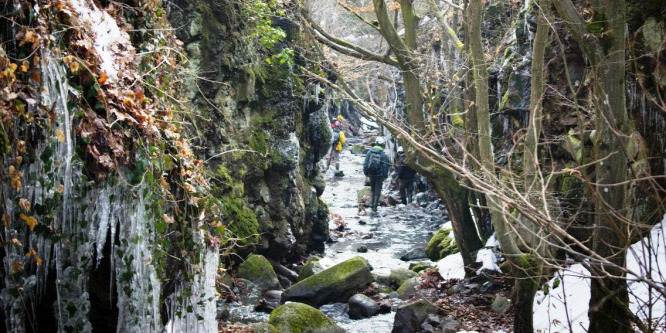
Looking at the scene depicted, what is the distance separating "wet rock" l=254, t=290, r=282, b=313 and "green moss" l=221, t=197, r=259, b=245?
100 centimetres

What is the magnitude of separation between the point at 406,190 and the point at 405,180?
68cm

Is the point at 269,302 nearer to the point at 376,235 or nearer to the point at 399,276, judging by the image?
the point at 399,276

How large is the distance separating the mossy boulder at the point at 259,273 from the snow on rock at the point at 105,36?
683 centimetres

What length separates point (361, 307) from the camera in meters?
9.57

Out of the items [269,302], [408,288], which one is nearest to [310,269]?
[269,302]

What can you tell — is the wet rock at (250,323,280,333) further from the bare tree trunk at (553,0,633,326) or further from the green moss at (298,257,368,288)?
the bare tree trunk at (553,0,633,326)

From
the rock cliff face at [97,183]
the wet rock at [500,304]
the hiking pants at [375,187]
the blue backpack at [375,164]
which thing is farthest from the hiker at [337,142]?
the rock cliff face at [97,183]

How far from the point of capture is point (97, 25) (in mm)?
4141

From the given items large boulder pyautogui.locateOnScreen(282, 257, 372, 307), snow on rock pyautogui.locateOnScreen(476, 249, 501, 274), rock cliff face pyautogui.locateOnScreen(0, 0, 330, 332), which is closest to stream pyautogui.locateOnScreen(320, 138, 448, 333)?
large boulder pyautogui.locateOnScreen(282, 257, 372, 307)

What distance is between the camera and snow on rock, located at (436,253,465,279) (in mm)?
10609

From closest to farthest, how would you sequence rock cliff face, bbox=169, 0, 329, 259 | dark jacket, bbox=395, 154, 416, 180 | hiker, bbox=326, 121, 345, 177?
rock cliff face, bbox=169, 0, 329, 259 < dark jacket, bbox=395, 154, 416, 180 < hiker, bbox=326, 121, 345, 177

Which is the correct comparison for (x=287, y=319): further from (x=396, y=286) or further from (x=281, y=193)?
(x=281, y=193)

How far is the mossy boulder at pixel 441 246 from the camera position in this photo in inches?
515

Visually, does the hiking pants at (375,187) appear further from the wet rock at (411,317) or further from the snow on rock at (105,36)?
the snow on rock at (105,36)
